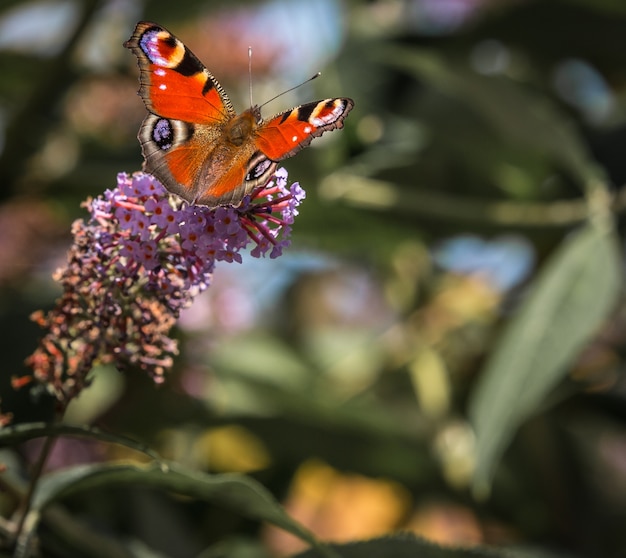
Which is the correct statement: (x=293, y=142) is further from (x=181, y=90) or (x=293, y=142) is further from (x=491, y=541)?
(x=491, y=541)

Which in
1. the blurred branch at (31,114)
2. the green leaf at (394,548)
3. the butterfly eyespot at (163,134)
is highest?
the blurred branch at (31,114)

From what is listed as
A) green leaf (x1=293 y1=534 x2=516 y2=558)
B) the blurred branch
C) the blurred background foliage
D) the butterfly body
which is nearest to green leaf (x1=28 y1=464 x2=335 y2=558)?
green leaf (x1=293 y1=534 x2=516 y2=558)

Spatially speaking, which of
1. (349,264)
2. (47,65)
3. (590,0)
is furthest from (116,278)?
(349,264)

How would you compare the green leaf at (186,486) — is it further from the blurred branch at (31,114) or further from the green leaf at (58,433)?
the blurred branch at (31,114)

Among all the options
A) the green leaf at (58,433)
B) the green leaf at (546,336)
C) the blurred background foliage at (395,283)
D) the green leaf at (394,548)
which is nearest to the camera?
the green leaf at (58,433)

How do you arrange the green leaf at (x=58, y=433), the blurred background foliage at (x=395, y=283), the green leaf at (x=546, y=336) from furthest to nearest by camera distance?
the blurred background foliage at (x=395, y=283) < the green leaf at (x=546, y=336) < the green leaf at (x=58, y=433)

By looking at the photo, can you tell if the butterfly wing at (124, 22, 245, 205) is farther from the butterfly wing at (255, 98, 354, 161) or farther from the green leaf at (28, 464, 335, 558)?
the green leaf at (28, 464, 335, 558)

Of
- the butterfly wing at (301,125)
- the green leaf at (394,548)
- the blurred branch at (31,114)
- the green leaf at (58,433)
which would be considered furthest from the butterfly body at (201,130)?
the blurred branch at (31,114)
